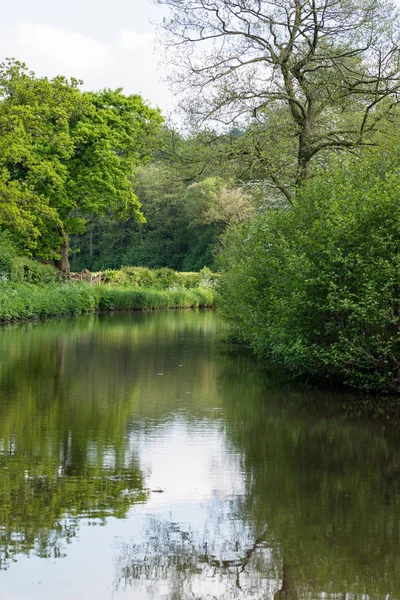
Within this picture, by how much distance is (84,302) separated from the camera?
136ft

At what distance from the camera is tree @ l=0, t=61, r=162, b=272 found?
35531 mm

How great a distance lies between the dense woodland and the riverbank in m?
1.94

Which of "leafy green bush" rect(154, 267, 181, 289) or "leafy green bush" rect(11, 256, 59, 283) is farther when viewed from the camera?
"leafy green bush" rect(154, 267, 181, 289)

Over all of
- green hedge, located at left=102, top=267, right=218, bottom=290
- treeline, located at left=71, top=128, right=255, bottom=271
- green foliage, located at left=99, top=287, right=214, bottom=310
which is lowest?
green foliage, located at left=99, top=287, right=214, bottom=310

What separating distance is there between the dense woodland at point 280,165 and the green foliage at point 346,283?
4 cm

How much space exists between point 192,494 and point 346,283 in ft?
23.7

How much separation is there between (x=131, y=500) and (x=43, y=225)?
115 feet

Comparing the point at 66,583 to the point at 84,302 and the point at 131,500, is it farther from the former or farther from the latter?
the point at 84,302

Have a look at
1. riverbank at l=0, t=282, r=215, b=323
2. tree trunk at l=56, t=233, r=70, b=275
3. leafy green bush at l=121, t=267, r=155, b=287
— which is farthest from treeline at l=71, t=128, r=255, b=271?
tree trunk at l=56, t=233, r=70, b=275

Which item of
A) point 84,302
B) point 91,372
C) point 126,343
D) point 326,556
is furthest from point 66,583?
point 84,302

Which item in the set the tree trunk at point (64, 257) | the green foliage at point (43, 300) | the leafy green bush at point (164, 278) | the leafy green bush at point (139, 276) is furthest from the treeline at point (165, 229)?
the green foliage at point (43, 300)

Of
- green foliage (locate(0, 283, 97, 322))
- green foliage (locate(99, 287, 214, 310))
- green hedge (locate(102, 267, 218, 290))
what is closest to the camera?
green foliage (locate(0, 283, 97, 322))

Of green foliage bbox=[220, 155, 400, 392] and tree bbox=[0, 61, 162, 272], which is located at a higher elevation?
tree bbox=[0, 61, 162, 272]

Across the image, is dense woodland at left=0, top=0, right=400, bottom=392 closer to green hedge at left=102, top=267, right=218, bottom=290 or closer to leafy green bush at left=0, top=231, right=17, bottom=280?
leafy green bush at left=0, top=231, right=17, bottom=280
